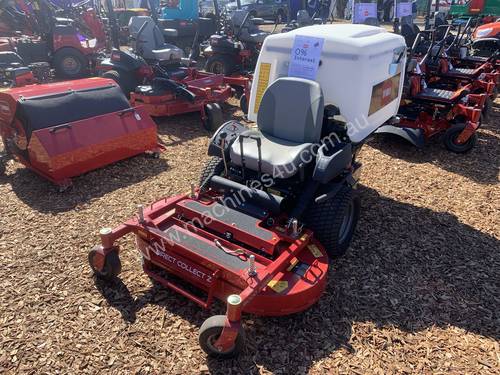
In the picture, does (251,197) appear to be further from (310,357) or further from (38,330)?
(38,330)

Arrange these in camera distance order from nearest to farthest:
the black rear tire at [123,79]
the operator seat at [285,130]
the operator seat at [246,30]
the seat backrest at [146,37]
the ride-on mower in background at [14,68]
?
1. the operator seat at [285,130]
2. the black rear tire at [123,79]
3. the seat backrest at [146,37]
4. the ride-on mower in background at [14,68]
5. the operator seat at [246,30]

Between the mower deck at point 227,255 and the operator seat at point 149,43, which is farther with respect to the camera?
the operator seat at point 149,43

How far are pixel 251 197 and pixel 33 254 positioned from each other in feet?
6.52

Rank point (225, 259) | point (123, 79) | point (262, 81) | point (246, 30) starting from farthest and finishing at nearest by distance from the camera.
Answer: point (246, 30) → point (123, 79) → point (262, 81) → point (225, 259)

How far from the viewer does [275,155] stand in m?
3.07

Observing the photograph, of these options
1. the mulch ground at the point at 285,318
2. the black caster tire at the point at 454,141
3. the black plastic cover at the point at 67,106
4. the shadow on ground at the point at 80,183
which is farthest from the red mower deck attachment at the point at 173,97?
the black caster tire at the point at 454,141

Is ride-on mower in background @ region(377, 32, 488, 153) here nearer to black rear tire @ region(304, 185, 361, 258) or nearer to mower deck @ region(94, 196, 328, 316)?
black rear tire @ region(304, 185, 361, 258)

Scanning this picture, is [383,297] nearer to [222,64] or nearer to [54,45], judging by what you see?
[222,64]

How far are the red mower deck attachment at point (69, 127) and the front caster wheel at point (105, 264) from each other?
69.6 inches

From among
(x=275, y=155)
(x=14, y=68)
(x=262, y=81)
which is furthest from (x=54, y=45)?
(x=275, y=155)

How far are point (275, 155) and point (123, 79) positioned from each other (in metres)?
5.13

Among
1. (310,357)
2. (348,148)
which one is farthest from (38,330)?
(348,148)

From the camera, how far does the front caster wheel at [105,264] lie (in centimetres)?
290

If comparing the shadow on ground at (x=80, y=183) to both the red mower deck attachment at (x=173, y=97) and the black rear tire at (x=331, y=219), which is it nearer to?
the red mower deck attachment at (x=173, y=97)
